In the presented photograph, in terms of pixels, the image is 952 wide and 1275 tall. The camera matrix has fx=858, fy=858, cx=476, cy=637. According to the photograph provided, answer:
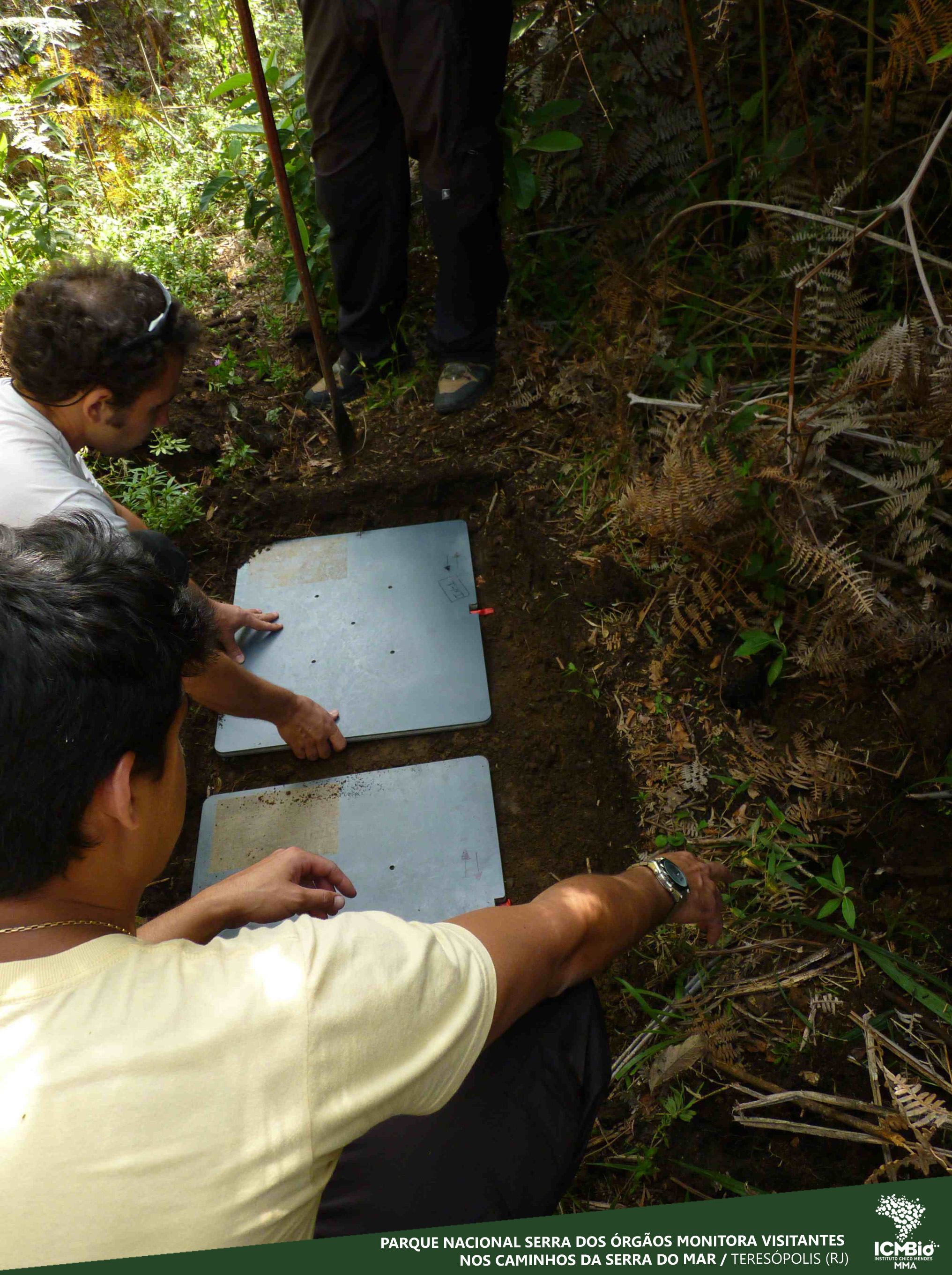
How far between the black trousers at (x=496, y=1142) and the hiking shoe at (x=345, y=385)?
7.47 ft

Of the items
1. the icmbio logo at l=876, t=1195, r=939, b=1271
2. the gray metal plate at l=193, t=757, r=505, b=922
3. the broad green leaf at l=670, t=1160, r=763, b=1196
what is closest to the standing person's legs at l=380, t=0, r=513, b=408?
the gray metal plate at l=193, t=757, r=505, b=922

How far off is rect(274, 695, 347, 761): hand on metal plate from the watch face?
936 mm

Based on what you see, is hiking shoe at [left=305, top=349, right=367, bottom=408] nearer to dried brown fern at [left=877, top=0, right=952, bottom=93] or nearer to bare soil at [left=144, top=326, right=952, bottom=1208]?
bare soil at [left=144, top=326, right=952, bottom=1208]

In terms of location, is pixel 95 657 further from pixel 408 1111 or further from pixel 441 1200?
pixel 441 1200

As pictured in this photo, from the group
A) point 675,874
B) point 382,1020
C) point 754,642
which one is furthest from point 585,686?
point 382,1020

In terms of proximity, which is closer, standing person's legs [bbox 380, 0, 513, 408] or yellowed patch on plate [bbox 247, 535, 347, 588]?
standing person's legs [bbox 380, 0, 513, 408]

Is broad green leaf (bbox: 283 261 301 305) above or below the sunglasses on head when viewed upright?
below

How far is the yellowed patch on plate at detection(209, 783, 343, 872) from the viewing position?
208 centimetres

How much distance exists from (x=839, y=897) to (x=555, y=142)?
2.19 m

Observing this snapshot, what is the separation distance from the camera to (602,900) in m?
1.37

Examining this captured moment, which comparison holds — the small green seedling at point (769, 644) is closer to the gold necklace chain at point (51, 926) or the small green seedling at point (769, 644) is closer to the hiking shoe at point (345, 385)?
the gold necklace chain at point (51, 926)

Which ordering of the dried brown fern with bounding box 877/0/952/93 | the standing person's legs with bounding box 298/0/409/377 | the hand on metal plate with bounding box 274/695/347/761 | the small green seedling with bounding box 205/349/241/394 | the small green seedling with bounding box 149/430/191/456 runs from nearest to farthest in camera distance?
the dried brown fern with bounding box 877/0/952/93
the hand on metal plate with bounding box 274/695/347/761
the standing person's legs with bounding box 298/0/409/377
the small green seedling with bounding box 149/430/191/456
the small green seedling with bounding box 205/349/241/394

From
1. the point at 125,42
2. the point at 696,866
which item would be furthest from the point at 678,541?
the point at 125,42

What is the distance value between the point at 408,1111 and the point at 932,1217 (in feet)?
2.45
